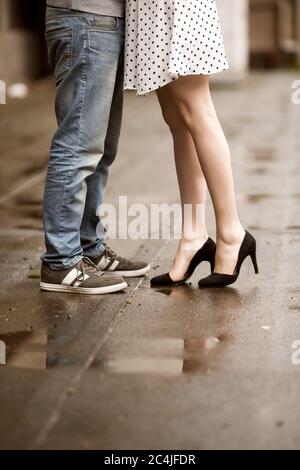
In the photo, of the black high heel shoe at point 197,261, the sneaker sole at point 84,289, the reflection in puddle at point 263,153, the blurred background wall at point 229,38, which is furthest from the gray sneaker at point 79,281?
the blurred background wall at point 229,38

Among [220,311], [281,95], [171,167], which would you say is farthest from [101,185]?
[281,95]

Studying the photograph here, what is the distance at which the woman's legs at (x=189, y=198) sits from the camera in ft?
15.9

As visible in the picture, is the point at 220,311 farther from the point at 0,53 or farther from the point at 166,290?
the point at 0,53

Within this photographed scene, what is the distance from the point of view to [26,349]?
3.92m

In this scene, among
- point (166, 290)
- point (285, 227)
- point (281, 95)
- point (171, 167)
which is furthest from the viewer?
point (281, 95)

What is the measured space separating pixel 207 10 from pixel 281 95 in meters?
12.4

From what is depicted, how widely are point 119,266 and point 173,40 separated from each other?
3.99 feet

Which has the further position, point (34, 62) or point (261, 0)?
point (261, 0)

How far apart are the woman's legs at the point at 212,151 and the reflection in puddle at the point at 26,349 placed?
42.3 inches

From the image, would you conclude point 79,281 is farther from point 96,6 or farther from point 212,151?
point 96,6

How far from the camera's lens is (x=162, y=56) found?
4.50m

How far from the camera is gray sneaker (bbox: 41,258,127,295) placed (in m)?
4.73

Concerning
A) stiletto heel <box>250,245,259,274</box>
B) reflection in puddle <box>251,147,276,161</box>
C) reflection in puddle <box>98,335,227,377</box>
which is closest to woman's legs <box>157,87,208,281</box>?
stiletto heel <box>250,245,259,274</box>

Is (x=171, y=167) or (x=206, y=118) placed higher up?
(x=206, y=118)
